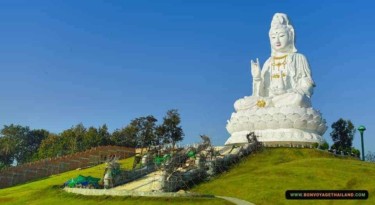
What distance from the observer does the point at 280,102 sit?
45.2 metres

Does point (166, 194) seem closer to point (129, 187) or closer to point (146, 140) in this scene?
point (129, 187)

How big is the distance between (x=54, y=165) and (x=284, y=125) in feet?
72.2

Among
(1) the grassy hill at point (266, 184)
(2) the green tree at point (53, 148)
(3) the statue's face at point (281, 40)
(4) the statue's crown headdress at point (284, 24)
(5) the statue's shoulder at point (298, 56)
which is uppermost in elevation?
(4) the statue's crown headdress at point (284, 24)

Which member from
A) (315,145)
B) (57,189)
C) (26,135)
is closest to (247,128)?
(315,145)

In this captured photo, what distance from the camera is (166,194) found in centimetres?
2614

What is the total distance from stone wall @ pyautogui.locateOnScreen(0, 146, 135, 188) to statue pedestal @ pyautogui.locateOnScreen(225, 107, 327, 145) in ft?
45.0

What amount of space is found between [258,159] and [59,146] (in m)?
44.3

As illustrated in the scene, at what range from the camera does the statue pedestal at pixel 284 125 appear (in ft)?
141

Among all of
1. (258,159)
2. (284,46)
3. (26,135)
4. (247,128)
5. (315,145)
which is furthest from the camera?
(26,135)

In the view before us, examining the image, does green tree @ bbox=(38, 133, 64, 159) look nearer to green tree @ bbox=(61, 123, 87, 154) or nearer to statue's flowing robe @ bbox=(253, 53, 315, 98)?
green tree @ bbox=(61, 123, 87, 154)

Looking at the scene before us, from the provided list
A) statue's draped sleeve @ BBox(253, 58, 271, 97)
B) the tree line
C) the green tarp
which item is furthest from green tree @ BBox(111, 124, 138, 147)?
the green tarp

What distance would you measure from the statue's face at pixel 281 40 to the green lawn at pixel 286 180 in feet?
59.7

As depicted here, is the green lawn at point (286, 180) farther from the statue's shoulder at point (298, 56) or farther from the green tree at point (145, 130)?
the green tree at point (145, 130)

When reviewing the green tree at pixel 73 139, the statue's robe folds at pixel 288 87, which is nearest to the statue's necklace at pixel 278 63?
the statue's robe folds at pixel 288 87
